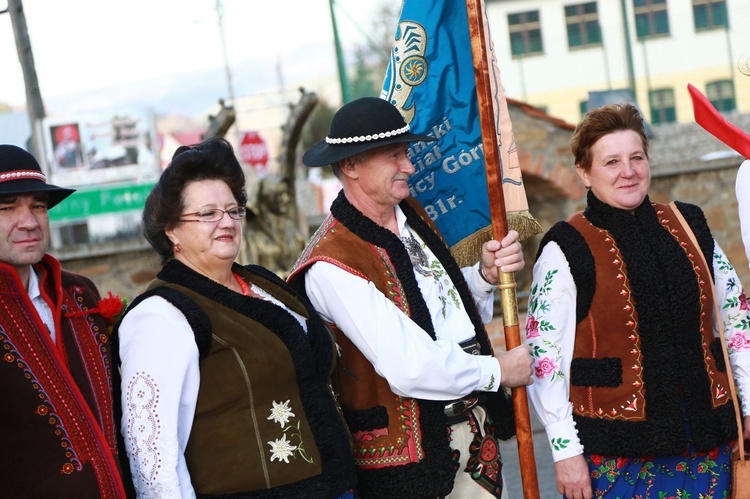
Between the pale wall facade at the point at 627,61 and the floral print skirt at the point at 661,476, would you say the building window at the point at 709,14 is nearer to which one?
the pale wall facade at the point at 627,61

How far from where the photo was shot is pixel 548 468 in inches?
244

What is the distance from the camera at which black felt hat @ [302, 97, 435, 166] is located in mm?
3119

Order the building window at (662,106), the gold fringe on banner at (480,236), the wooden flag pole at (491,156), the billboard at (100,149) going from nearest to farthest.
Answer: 1. the wooden flag pole at (491,156)
2. the gold fringe on banner at (480,236)
3. the building window at (662,106)
4. the billboard at (100,149)

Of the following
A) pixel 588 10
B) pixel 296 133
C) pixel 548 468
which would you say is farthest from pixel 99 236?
pixel 548 468

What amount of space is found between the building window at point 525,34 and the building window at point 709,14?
8.01 ft

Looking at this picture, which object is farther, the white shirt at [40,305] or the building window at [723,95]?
the building window at [723,95]

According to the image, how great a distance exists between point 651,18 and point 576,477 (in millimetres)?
13431

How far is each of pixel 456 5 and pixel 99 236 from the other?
28.5m

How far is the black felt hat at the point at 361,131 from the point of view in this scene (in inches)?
123

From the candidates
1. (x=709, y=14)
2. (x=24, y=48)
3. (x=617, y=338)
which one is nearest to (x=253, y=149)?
(x=709, y=14)

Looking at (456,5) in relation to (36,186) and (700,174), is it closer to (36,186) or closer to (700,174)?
(36,186)

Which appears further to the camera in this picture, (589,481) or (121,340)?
(589,481)

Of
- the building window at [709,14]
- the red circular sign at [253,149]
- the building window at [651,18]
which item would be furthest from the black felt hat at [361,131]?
the red circular sign at [253,149]

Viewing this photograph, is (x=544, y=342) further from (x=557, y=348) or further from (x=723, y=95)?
(x=723, y=95)
